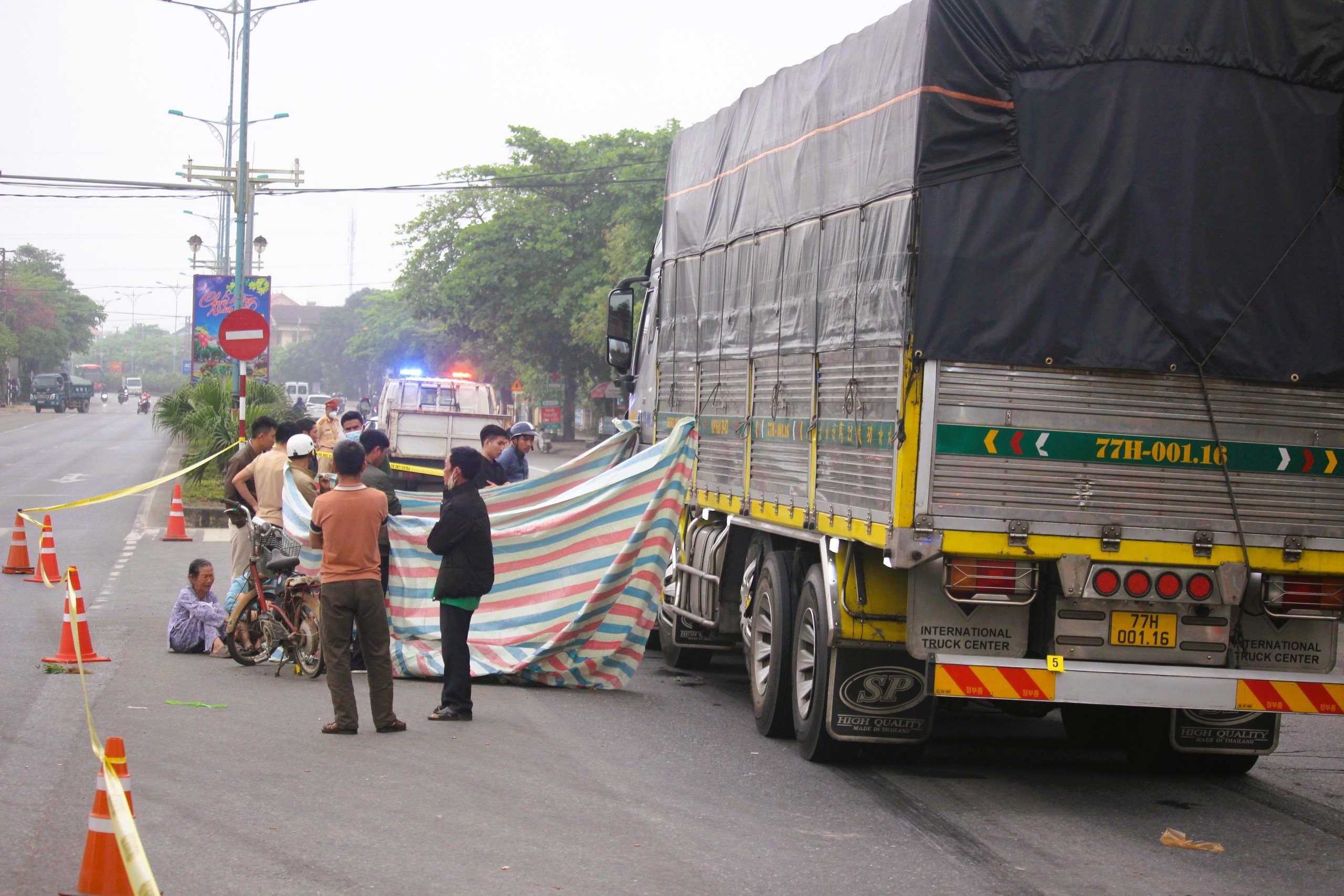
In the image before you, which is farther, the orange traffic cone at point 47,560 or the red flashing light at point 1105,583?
the orange traffic cone at point 47,560

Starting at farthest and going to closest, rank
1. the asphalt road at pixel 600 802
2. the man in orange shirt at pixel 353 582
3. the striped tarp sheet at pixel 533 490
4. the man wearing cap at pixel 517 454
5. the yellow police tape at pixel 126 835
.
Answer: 1. the man wearing cap at pixel 517 454
2. the striped tarp sheet at pixel 533 490
3. the man in orange shirt at pixel 353 582
4. the asphalt road at pixel 600 802
5. the yellow police tape at pixel 126 835

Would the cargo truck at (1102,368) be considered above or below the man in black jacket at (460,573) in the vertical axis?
above

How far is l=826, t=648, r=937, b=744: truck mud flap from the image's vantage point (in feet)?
23.4

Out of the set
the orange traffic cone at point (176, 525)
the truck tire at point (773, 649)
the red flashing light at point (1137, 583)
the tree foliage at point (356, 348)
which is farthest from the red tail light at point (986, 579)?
the tree foliage at point (356, 348)

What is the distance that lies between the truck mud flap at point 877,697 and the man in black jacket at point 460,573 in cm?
243

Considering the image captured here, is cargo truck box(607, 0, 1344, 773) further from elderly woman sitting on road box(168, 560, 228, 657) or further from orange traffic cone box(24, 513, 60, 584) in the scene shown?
orange traffic cone box(24, 513, 60, 584)

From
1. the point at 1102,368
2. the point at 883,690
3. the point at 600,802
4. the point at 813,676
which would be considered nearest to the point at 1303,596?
the point at 1102,368

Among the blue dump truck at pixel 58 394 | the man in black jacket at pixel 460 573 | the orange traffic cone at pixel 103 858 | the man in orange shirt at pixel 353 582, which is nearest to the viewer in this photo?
the orange traffic cone at pixel 103 858

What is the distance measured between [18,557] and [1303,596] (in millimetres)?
13174

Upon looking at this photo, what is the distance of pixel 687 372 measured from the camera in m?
10.7

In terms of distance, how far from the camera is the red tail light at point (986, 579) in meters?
6.50

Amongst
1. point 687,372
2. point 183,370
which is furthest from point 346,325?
point 687,372

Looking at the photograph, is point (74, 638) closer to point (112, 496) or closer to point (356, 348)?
point (112, 496)

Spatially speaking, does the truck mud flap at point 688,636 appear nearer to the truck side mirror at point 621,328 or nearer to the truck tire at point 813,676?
the truck tire at point 813,676
